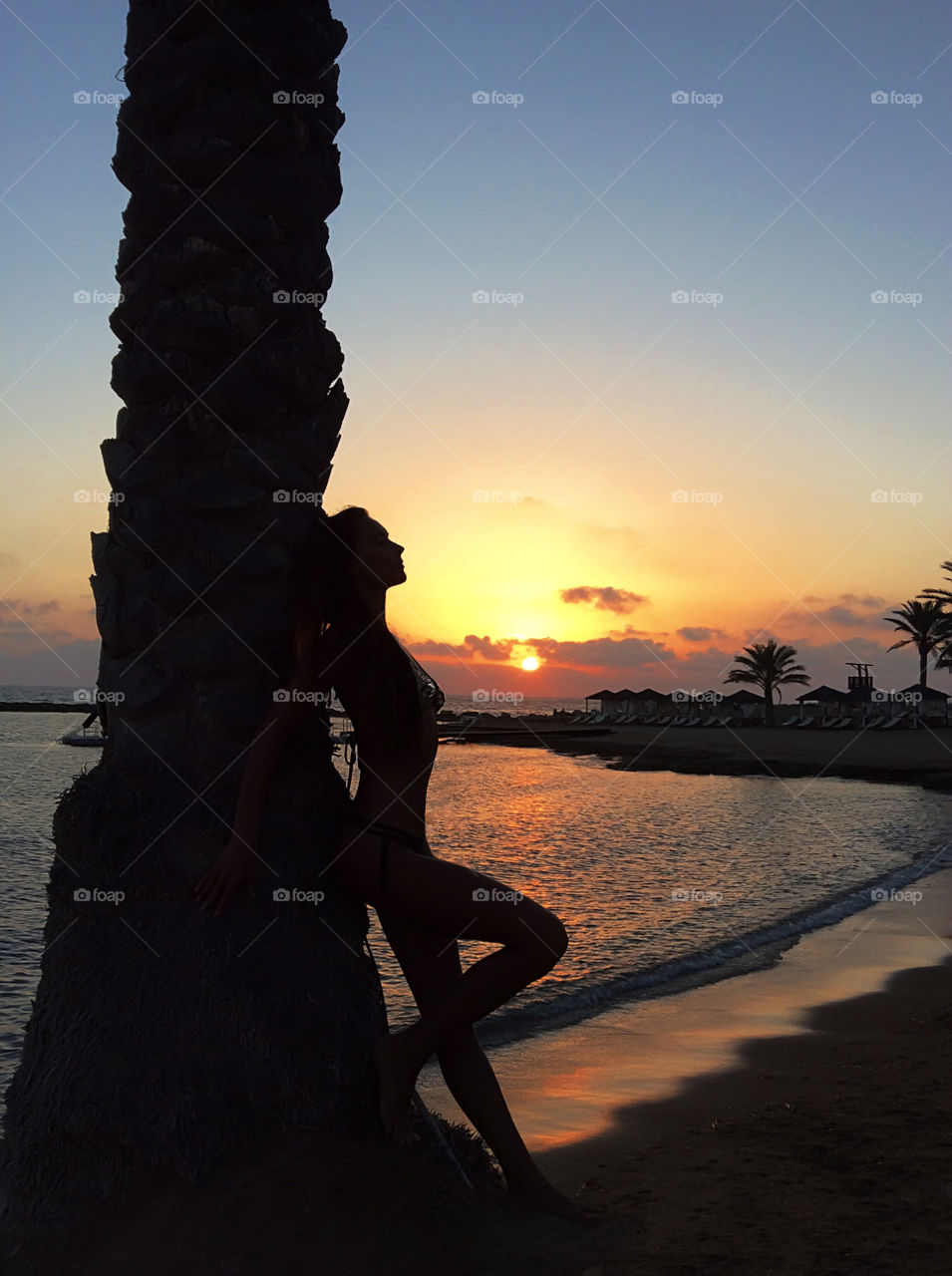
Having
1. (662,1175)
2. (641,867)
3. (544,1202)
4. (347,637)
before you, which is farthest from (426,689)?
(641,867)

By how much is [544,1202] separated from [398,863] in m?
1.26

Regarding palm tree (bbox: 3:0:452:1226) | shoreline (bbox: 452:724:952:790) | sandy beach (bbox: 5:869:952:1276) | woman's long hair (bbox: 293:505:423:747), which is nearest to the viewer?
sandy beach (bbox: 5:869:952:1276)

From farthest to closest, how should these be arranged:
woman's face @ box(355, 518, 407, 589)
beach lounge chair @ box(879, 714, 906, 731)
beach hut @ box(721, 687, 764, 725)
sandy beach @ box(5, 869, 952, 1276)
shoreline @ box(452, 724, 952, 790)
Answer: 1. beach hut @ box(721, 687, 764, 725)
2. beach lounge chair @ box(879, 714, 906, 731)
3. shoreline @ box(452, 724, 952, 790)
4. woman's face @ box(355, 518, 407, 589)
5. sandy beach @ box(5, 869, 952, 1276)

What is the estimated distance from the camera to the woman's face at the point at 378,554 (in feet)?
11.4

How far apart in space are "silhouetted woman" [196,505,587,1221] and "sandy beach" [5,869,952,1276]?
247mm

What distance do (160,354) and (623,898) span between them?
11358 millimetres

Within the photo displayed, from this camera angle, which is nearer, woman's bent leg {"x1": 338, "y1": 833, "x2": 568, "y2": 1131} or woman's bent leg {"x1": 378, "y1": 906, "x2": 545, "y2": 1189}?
woman's bent leg {"x1": 338, "y1": 833, "x2": 568, "y2": 1131}

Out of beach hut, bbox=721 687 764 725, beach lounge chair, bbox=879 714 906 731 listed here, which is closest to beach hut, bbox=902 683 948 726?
beach lounge chair, bbox=879 714 906 731

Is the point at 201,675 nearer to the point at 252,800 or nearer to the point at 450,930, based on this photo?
the point at 252,800

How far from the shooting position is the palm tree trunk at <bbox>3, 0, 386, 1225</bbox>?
122 inches

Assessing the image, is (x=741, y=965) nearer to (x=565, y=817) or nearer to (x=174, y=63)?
(x=174, y=63)

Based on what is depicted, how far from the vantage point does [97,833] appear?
322 cm

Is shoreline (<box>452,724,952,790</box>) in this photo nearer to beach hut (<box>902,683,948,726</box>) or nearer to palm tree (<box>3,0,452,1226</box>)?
beach hut (<box>902,683,948,726</box>)

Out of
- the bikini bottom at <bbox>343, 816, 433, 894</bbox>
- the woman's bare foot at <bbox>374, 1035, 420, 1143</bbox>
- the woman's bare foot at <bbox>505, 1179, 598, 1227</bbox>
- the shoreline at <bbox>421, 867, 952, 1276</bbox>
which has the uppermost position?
the bikini bottom at <bbox>343, 816, 433, 894</bbox>
